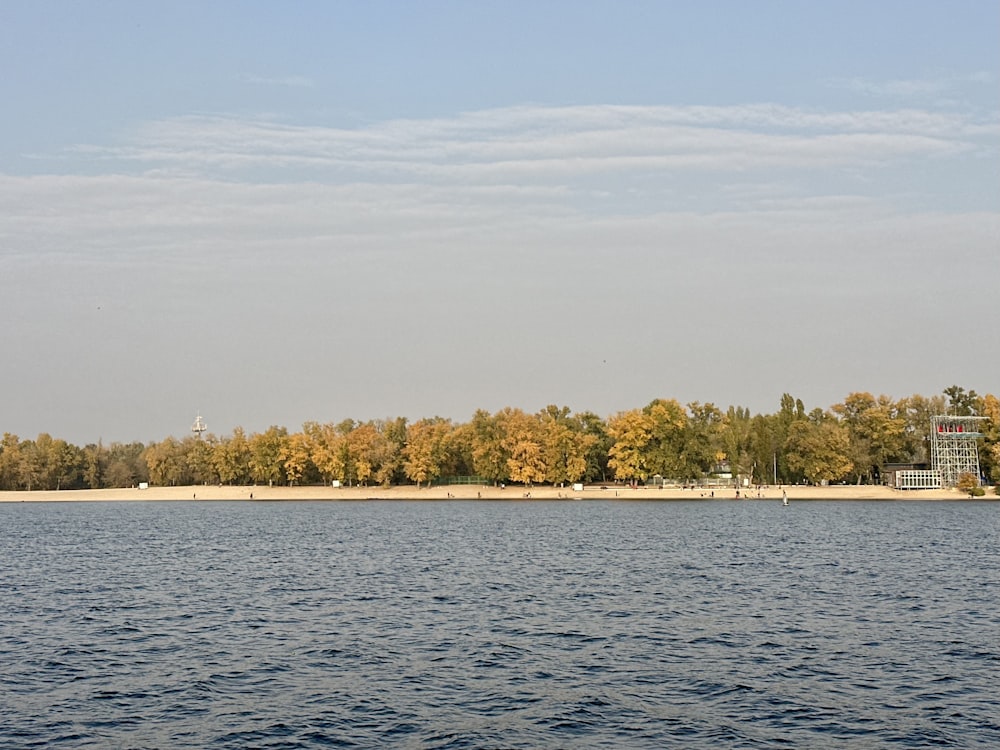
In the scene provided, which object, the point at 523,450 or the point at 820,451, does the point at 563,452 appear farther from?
the point at 820,451

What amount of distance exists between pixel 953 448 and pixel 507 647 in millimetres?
151672

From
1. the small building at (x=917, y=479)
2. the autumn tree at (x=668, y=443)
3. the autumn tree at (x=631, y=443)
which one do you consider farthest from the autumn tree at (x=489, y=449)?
the small building at (x=917, y=479)

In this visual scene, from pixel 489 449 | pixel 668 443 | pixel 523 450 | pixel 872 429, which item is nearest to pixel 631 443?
pixel 668 443

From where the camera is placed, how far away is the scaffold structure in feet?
569

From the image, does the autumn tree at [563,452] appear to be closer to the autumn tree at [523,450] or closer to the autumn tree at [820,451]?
the autumn tree at [523,450]

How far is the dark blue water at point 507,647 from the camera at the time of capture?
95.1 feet

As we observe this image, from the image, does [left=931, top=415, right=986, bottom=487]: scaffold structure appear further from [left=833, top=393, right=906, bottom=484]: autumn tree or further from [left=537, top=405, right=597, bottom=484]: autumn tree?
[left=537, top=405, right=597, bottom=484]: autumn tree

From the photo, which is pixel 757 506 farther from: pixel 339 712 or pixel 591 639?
pixel 339 712

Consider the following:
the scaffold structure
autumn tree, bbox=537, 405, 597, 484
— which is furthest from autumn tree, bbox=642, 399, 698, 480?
the scaffold structure

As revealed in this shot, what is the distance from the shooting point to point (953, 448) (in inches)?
6836

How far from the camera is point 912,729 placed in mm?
28484

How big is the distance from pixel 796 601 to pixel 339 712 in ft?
90.8

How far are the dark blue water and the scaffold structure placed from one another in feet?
315

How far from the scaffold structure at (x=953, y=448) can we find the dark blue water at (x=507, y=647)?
96086mm
